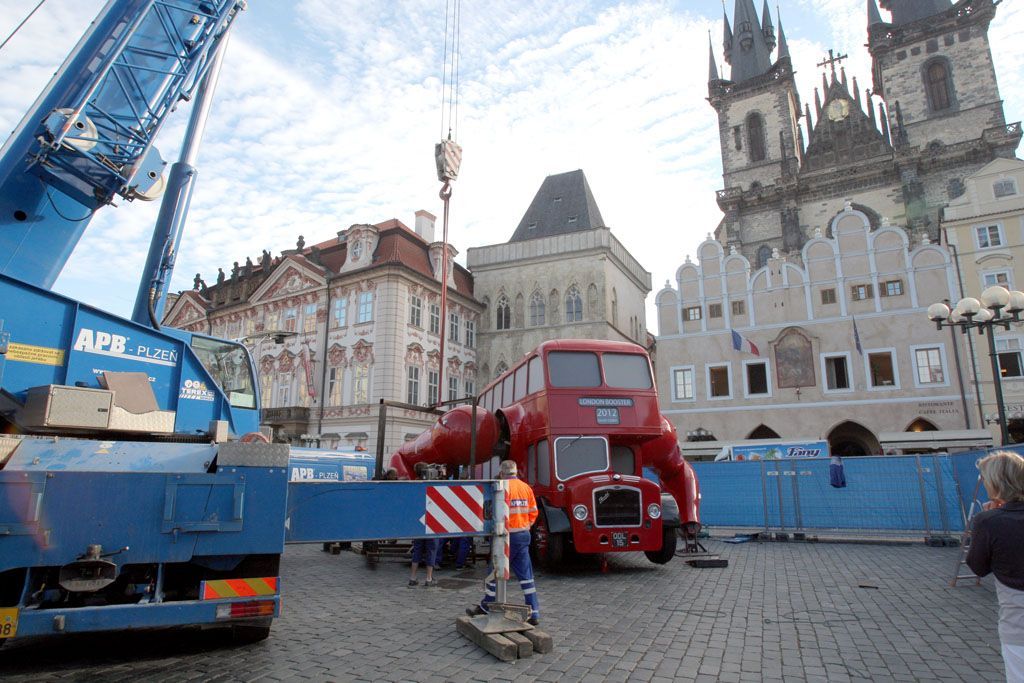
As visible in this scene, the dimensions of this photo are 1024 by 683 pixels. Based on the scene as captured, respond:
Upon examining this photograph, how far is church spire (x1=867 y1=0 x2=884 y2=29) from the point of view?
51703mm

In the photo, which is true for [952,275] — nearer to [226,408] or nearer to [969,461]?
[969,461]

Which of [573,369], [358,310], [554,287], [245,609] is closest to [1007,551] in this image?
[245,609]

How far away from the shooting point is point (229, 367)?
31.2 feet

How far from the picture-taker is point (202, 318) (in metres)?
42.9

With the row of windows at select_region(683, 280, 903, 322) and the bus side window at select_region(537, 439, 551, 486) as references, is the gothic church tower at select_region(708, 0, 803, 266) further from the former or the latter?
the bus side window at select_region(537, 439, 551, 486)

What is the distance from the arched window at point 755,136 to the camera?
5253 centimetres

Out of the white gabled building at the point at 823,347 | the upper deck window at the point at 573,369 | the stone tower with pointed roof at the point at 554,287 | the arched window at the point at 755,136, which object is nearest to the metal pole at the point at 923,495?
the upper deck window at the point at 573,369

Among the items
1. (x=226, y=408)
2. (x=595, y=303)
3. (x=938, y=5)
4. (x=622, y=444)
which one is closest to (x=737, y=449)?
(x=595, y=303)

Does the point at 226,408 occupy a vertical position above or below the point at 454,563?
above

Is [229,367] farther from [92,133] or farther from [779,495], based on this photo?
[779,495]

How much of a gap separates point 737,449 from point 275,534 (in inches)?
1020

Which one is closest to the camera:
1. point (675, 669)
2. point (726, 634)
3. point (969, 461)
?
point (675, 669)

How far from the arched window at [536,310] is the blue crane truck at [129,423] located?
1107 inches

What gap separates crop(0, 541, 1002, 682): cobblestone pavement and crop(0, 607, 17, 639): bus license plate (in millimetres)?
765
